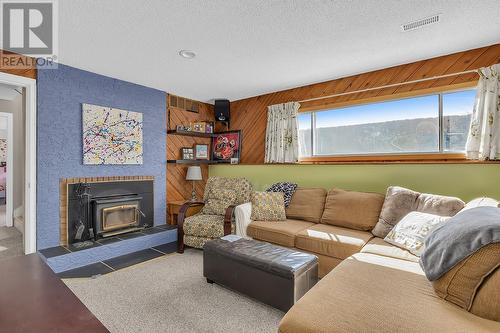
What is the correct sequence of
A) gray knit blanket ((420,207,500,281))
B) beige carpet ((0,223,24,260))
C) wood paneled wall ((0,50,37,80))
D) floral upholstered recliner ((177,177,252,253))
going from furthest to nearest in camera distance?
floral upholstered recliner ((177,177,252,253)), beige carpet ((0,223,24,260)), wood paneled wall ((0,50,37,80)), gray knit blanket ((420,207,500,281))

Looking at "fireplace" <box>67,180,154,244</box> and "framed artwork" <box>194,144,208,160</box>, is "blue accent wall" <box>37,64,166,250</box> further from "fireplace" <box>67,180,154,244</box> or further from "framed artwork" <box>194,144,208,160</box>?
"framed artwork" <box>194,144,208,160</box>

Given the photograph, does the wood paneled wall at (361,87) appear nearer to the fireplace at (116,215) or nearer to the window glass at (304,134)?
the window glass at (304,134)

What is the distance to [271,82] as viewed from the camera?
3.85m

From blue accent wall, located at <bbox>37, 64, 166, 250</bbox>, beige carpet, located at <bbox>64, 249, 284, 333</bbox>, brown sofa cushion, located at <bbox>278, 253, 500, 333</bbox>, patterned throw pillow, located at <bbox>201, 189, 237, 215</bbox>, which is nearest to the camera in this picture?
brown sofa cushion, located at <bbox>278, 253, 500, 333</bbox>

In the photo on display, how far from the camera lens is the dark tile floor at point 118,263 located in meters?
2.79

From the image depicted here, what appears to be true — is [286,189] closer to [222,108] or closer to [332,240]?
[332,240]

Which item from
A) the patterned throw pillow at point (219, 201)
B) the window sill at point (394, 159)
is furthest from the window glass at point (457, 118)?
the patterned throw pillow at point (219, 201)

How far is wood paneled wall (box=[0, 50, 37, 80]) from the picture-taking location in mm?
2742

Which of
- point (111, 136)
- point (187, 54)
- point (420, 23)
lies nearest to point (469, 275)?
point (420, 23)

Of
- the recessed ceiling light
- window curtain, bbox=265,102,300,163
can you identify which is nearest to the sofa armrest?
window curtain, bbox=265,102,300,163

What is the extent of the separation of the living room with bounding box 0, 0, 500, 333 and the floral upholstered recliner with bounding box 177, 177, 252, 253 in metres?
0.03

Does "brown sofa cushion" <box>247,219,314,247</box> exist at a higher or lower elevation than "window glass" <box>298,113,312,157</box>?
lower

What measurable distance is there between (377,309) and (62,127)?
12.3ft

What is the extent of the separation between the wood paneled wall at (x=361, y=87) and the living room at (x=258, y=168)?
0.07 ft
